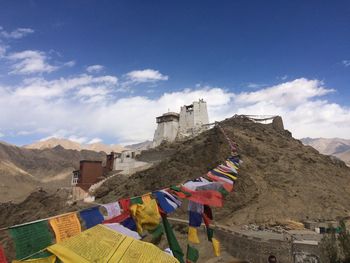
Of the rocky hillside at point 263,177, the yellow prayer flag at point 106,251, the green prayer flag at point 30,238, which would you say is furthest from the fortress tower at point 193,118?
the yellow prayer flag at point 106,251

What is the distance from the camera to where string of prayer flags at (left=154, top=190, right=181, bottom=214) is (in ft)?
29.1

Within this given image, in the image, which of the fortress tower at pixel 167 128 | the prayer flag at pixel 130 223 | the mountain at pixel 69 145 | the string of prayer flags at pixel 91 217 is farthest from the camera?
the mountain at pixel 69 145

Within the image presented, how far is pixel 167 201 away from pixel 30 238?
4237mm

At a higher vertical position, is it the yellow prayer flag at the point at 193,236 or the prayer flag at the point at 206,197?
the prayer flag at the point at 206,197

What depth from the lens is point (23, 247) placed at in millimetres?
5480

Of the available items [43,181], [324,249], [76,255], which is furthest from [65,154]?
[76,255]

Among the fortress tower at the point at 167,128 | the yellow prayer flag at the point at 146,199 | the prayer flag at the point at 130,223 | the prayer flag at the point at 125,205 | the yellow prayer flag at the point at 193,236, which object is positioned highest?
the fortress tower at the point at 167,128

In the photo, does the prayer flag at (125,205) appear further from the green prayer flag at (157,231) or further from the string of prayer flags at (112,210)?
the green prayer flag at (157,231)

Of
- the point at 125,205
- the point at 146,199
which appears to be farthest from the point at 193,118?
the point at 125,205

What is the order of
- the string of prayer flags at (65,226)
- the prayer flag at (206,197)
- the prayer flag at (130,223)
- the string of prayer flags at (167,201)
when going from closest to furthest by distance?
the string of prayer flags at (65,226) < the prayer flag at (130,223) < the string of prayer flags at (167,201) < the prayer flag at (206,197)

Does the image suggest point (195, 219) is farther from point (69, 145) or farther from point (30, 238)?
point (69, 145)

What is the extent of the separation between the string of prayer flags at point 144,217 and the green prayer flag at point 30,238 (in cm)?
228

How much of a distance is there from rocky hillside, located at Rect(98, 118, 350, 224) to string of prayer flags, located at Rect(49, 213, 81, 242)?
25.0m

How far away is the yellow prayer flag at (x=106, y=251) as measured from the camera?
4117 mm
